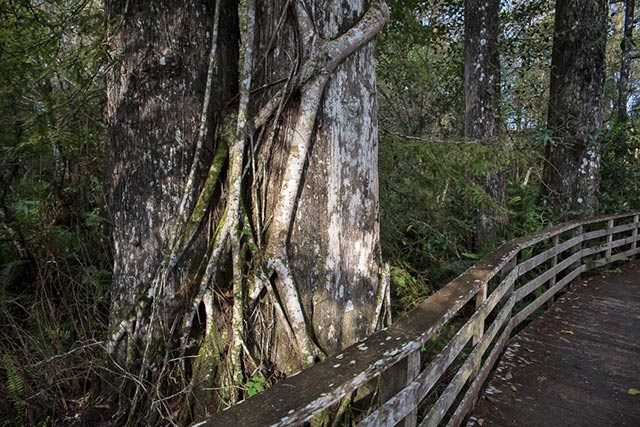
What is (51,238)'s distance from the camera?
456 centimetres

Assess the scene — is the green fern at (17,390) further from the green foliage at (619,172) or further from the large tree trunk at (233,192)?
the green foliage at (619,172)

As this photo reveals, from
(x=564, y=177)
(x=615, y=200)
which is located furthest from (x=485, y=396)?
(x=615, y=200)

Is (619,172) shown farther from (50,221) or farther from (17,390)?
(17,390)

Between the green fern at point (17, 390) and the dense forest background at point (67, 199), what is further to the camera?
the dense forest background at point (67, 199)

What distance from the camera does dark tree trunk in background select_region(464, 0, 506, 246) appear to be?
26.8 feet

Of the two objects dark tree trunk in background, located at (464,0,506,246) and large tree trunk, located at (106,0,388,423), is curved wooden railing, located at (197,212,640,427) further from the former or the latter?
dark tree trunk in background, located at (464,0,506,246)

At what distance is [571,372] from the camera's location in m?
4.13

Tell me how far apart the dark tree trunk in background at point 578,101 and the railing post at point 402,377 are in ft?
24.9

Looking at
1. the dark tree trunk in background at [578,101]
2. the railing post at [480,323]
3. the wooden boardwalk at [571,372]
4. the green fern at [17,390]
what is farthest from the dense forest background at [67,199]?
the dark tree trunk in background at [578,101]

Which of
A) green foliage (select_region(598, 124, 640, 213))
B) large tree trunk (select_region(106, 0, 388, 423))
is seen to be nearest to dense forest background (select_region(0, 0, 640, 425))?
large tree trunk (select_region(106, 0, 388, 423))

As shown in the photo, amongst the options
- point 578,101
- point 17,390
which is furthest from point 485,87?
point 17,390

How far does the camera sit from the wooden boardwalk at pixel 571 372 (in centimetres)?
338

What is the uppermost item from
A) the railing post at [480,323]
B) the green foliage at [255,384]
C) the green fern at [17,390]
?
the railing post at [480,323]

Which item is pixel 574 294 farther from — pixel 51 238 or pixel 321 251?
pixel 51 238
